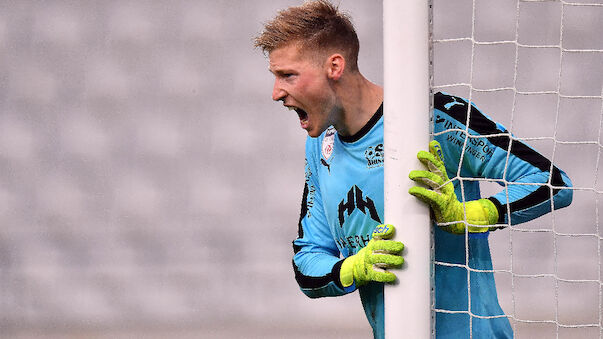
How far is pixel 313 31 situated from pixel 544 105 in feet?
8.12

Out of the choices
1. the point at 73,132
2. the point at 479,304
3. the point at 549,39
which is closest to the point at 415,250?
the point at 479,304

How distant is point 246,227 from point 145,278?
54cm

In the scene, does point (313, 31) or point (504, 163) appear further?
point (313, 31)

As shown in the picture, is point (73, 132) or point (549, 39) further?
point (73, 132)

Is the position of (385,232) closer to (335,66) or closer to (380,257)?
(380,257)

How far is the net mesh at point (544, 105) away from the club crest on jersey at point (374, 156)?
2235 millimetres

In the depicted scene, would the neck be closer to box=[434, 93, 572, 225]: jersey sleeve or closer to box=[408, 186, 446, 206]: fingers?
box=[434, 93, 572, 225]: jersey sleeve

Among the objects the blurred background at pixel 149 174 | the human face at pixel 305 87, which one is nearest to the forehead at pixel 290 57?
the human face at pixel 305 87

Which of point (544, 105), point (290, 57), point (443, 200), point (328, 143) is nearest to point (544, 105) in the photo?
point (544, 105)

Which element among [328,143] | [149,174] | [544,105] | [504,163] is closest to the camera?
[504,163]

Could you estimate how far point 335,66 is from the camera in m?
1.77

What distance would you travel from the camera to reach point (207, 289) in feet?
13.5

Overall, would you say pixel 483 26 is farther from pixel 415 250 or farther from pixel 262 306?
pixel 415 250

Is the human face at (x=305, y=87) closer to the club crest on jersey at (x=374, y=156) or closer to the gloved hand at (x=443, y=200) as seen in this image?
the club crest on jersey at (x=374, y=156)
